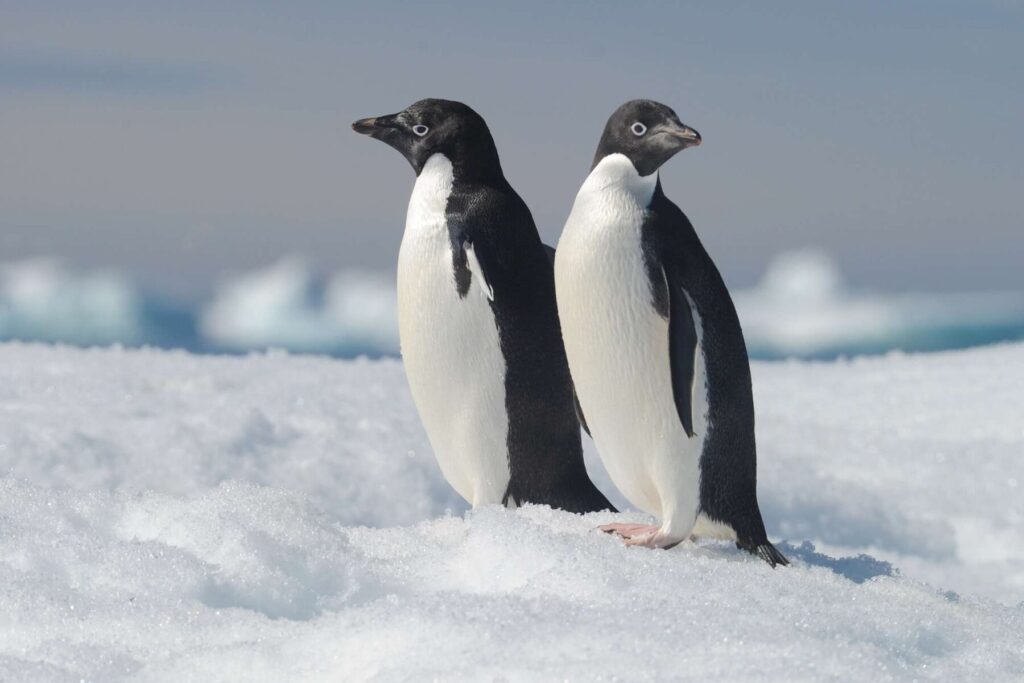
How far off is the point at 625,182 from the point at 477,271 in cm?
50

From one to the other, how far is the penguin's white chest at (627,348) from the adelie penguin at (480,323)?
0.99ft

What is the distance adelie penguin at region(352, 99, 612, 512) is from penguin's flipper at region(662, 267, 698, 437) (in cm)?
56

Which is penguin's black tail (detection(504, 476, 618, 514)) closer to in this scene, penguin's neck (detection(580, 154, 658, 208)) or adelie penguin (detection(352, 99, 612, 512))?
adelie penguin (detection(352, 99, 612, 512))

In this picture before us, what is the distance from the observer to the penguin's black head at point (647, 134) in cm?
322

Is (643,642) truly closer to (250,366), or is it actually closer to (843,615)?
(843,615)

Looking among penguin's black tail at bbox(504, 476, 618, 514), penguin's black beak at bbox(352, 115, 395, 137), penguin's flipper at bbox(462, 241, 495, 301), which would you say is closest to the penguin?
penguin's flipper at bbox(462, 241, 495, 301)

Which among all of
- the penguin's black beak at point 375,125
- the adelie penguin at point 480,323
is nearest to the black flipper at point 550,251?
the adelie penguin at point 480,323

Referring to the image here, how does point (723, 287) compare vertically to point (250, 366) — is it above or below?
above

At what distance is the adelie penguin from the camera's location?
3.56 m

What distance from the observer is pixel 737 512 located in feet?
10.7

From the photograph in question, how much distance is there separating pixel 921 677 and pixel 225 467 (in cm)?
421

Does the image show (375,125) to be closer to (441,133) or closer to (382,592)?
(441,133)

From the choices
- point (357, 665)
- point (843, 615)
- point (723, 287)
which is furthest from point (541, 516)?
point (357, 665)

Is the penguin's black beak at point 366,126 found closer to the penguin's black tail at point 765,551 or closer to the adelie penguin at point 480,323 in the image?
the adelie penguin at point 480,323
